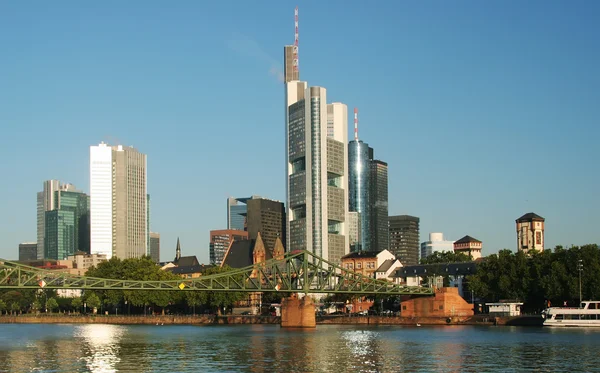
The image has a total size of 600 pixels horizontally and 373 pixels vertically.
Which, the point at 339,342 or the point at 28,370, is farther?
the point at 339,342

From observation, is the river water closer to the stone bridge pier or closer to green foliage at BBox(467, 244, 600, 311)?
green foliage at BBox(467, 244, 600, 311)

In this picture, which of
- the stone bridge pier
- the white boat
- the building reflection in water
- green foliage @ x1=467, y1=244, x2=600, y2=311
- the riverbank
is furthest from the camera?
the stone bridge pier

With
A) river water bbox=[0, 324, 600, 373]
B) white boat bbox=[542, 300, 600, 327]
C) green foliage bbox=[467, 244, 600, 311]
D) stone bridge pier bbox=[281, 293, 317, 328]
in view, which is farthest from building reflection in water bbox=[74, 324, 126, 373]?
green foliage bbox=[467, 244, 600, 311]

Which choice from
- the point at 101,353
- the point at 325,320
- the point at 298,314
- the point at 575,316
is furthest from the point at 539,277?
the point at 101,353

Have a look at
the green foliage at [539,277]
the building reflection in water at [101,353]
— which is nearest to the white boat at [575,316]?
the green foliage at [539,277]

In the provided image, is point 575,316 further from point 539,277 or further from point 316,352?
point 316,352

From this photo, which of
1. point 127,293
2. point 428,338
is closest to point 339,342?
point 428,338

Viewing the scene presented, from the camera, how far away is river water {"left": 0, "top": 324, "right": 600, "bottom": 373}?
74.1 metres

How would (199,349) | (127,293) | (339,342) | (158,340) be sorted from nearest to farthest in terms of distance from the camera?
(199,349) < (339,342) < (158,340) < (127,293)

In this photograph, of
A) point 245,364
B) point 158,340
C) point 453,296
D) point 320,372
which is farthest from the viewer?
point 453,296

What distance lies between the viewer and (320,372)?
230 feet

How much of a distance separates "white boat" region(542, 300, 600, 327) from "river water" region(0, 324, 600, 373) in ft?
34.6

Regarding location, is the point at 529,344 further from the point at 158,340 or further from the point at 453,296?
the point at 453,296

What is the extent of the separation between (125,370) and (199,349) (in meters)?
22.8
